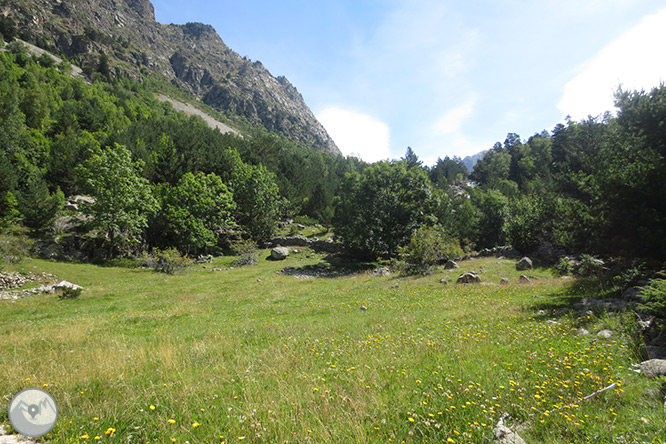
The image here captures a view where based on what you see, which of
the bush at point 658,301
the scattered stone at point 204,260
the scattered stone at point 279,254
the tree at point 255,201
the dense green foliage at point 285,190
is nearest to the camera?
the bush at point 658,301

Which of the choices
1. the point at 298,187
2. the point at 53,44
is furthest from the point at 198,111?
the point at 298,187

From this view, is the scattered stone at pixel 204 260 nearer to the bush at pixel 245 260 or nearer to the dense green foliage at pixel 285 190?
the dense green foliage at pixel 285 190

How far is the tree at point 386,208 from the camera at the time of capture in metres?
38.8

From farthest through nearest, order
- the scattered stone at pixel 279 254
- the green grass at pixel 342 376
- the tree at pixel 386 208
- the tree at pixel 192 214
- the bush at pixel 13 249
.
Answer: the scattered stone at pixel 279 254
the tree at pixel 192 214
the tree at pixel 386 208
the bush at pixel 13 249
the green grass at pixel 342 376

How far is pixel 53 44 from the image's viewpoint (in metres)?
160

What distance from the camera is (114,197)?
36.5 meters

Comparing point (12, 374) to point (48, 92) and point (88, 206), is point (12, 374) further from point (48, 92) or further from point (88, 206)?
point (48, 92)

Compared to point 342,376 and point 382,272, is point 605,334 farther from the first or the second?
point 382,272

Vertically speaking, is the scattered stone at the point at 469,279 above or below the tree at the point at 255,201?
below

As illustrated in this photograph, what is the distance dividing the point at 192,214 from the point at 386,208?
30.9 m

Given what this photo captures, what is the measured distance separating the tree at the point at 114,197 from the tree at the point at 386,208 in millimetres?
29298

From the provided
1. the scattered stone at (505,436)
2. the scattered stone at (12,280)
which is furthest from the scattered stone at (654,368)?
the scattered stone at (12,280)

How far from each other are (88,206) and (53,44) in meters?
202

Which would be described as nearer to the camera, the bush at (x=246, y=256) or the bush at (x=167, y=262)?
the bush at (x=167, y=262)
